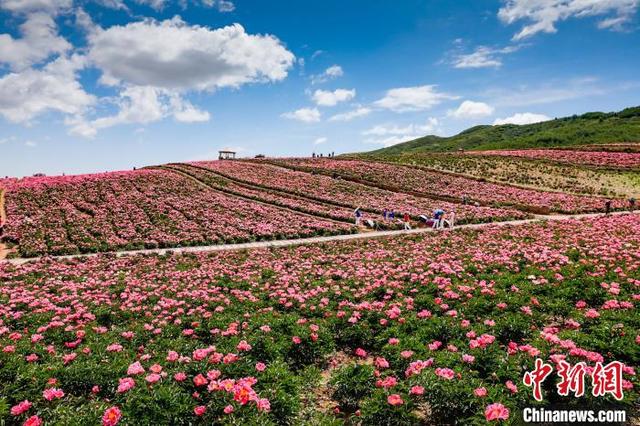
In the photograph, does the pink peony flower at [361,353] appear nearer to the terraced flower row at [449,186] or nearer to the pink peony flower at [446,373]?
the pink peony flower at [446,373]

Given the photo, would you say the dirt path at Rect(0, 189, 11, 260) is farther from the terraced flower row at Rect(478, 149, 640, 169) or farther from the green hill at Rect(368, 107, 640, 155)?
the green hill at Rect(368, 107, 640, 155)

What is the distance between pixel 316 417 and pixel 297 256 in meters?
13.1

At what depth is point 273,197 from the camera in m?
39.7

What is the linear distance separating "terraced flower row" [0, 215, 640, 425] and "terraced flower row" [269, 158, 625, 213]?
19.7 metres

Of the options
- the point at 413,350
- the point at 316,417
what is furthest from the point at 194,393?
the point at 413,350

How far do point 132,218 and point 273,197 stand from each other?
13.3 m

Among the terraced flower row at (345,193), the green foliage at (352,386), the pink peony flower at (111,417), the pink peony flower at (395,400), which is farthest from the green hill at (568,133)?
the pink peony flower at (111,417)

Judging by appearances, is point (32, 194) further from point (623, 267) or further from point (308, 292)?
point (623, 267)

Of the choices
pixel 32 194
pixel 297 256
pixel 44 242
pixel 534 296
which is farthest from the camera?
pixel 32 194

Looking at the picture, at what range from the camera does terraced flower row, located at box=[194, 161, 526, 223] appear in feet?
107

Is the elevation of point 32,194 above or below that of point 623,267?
above

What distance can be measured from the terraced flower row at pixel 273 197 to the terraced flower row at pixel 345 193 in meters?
1.06

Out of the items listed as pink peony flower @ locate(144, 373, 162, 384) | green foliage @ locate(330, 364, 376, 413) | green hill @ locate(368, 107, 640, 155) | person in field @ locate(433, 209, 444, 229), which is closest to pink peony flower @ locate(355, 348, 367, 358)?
green foliage @ locate(330, 364, 376, 413)

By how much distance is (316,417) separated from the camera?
6.75 meters
